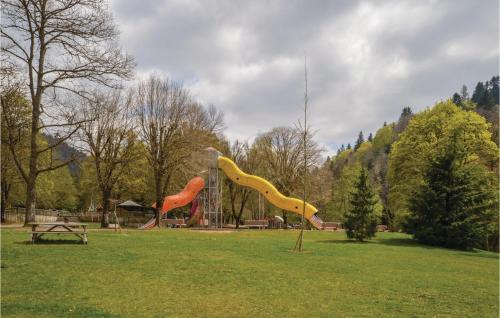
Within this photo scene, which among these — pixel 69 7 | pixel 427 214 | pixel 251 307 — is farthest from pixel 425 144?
pixel 251 307

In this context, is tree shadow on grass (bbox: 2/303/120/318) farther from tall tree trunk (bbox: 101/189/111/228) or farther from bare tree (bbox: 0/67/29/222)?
tall tree trunk (bbox: 101/189/111/228)

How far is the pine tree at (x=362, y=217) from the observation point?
83.7 feet

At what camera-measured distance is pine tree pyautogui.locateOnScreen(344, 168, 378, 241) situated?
25500 mm

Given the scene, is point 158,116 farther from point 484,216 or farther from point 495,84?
point 495,84

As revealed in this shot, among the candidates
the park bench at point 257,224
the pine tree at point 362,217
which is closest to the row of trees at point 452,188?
the pine tree at point 362,217

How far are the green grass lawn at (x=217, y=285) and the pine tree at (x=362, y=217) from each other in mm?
10862

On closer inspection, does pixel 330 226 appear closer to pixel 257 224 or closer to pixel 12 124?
pixel 257 224

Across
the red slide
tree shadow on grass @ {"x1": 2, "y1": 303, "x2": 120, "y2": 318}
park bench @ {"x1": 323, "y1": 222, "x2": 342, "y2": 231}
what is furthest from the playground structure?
tree shadow on grass @ {"x1": 2, "y1": 303, "x2": 120, "y2": 318}

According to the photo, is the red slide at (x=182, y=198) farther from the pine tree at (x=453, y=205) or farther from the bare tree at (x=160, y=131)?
the pine tree at (x=453, y=205)

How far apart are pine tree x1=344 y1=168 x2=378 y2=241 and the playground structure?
454 inches

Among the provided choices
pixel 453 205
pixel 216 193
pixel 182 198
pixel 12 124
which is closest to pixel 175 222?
pixel 182 198

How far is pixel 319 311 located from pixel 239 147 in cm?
4432

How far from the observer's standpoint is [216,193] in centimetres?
3650

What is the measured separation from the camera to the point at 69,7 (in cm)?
1864
